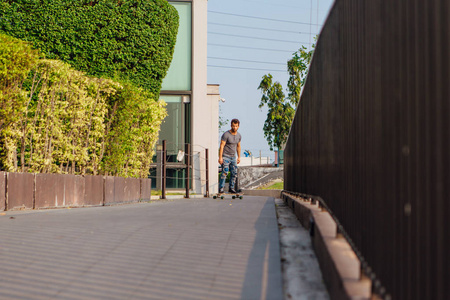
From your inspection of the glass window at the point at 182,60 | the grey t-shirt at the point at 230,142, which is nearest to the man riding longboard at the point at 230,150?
the grey t-shirt at the point at 230,142

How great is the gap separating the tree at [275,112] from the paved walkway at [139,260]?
65646mm

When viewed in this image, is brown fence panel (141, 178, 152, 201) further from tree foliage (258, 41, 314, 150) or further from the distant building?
tree foliage (258, 41, 314, 150)

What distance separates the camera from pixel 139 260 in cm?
514

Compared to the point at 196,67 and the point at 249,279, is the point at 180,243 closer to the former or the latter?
the point at 249,279

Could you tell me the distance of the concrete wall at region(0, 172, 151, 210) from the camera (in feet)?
35.4

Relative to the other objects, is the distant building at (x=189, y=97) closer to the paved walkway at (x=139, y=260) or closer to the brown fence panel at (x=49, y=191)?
the brown fence panel at (x=49, y=191)

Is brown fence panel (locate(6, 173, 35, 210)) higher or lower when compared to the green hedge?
lower

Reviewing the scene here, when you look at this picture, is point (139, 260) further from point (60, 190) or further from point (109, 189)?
point (109, 189)

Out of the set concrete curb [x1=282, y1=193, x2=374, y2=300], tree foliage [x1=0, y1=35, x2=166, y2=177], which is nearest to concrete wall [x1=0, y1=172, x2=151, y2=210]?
tree foliage [x1=0, y1=35, x2=166, y2=177]

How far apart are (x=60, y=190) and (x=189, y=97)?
1486 centimetres

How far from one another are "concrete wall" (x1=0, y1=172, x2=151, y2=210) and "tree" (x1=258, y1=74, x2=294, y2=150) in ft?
190

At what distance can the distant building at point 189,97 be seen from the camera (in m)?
26.3

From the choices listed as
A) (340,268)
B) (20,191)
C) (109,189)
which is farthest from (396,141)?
(109,189)

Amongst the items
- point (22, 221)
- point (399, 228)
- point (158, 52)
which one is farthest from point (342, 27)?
point (158, 52)
